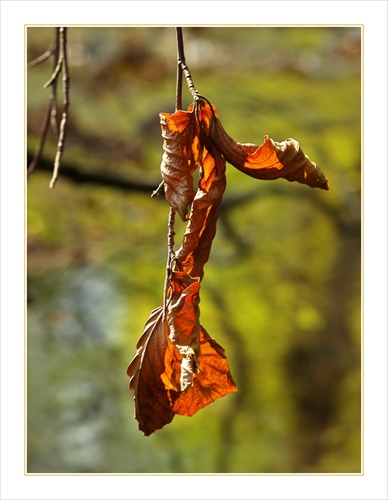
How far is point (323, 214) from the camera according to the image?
2.38 metres

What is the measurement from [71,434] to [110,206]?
0.79m

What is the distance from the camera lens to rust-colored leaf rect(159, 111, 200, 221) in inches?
12.2

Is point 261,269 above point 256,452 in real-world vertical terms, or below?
above

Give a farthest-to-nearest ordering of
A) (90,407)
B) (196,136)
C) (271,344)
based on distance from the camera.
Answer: (271,344)
(90,407)
(196,136)

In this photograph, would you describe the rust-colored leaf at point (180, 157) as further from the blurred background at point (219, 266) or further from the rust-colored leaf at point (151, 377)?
the blurred background at point (219, 266)

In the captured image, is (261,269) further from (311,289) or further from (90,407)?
(90,407)

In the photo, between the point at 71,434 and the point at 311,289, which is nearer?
the point at 71,434

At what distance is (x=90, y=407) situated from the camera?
7.20 feet

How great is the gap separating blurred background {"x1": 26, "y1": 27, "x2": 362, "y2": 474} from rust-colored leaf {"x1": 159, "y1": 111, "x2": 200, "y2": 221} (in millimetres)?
1751

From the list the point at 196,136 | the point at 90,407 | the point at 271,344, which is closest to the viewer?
the point at 196,136

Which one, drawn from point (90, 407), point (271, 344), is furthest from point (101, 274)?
point (271, 344)

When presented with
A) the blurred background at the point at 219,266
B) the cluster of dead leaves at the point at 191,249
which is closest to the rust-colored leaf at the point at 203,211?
the cluster of dead leaves at the point at 191,249

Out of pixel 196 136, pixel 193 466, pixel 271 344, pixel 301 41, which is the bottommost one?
pixel 193 466

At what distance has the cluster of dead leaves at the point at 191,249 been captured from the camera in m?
0.31
